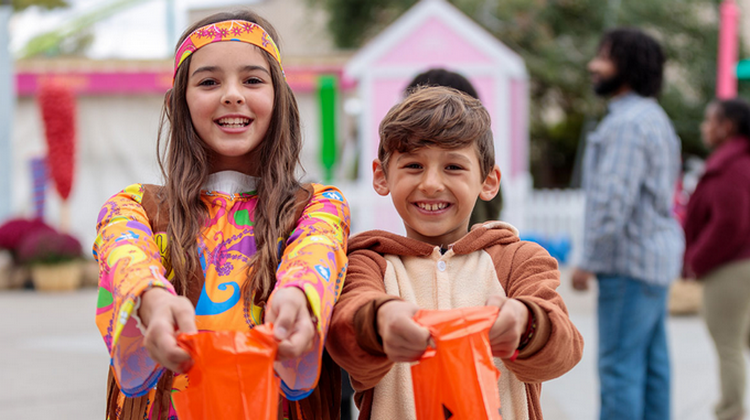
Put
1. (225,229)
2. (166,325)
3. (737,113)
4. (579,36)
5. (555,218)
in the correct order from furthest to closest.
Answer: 1. (579,36)
2. (555,218)
3. (737,113)
4. (225,229)
5. (166,325)

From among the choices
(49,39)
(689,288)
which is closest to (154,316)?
(689,288)

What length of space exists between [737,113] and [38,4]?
75.3 feet

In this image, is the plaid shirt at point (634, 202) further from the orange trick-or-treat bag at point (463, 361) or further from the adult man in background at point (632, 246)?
the orange trick-or-treat bag at point (463, 361)

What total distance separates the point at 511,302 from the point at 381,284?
1.15 ft

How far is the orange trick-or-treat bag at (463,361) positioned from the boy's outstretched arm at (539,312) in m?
0.10

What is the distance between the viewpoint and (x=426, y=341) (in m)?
1.46

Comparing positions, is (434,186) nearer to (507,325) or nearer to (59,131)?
(507,325)

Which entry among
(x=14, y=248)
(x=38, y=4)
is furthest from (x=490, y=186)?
(x=38, y=4)

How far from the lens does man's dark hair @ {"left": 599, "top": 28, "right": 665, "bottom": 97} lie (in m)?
3.82

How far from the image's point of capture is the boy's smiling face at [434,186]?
176 centimetres

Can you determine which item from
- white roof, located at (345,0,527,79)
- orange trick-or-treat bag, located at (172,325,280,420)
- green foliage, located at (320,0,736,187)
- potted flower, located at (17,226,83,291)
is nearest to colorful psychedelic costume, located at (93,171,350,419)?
orange trick-or-treat bag, located at (172,325,280,420)

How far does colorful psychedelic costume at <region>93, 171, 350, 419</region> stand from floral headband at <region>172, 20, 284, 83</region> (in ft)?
1.01

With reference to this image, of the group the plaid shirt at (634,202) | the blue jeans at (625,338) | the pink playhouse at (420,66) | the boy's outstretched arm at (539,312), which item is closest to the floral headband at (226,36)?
the boy's outstretched arm at (539,312)

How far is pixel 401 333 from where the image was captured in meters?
1.46
